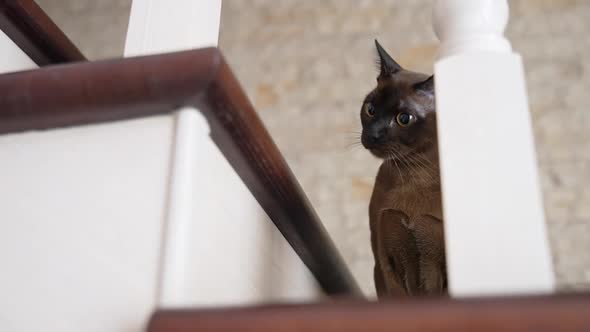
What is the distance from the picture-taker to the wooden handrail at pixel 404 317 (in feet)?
1.21

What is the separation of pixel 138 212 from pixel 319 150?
1.13 m

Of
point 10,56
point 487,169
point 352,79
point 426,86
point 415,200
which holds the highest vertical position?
point 352,79

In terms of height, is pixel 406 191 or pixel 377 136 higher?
pixel 377 136

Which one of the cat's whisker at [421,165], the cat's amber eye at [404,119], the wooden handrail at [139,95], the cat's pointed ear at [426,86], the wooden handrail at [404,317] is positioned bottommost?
the wooden handrail at [404,317]

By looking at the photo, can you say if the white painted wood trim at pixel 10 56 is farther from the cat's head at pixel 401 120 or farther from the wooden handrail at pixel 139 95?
the cat's head at pixel 401 120

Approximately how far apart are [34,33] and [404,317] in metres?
0.61

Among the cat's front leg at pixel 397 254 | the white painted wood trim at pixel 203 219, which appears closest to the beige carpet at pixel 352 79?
the cat's front leg at pixel 397 254

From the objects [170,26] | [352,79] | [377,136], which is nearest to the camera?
[170,26]

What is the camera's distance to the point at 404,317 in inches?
15.4

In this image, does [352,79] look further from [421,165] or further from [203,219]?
[203,219]

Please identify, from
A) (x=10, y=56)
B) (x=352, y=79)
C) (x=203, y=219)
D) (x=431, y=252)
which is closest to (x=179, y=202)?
(x=203, y=219)

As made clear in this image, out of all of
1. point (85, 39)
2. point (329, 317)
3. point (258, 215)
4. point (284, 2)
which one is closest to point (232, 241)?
point (258, 215)

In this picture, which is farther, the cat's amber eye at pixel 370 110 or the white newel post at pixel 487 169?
the cat's amber eye at pixel 370 110

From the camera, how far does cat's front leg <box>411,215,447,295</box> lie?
0.94 m
